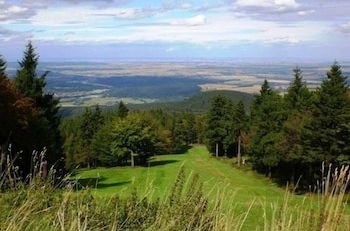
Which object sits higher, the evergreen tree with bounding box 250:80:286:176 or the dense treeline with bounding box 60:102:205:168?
the evergreen tree with bounding box 250:80:286:176

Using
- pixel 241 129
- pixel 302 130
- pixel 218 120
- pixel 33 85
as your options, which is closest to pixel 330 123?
pixel 302 130

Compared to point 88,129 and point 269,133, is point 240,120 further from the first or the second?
point 88,129

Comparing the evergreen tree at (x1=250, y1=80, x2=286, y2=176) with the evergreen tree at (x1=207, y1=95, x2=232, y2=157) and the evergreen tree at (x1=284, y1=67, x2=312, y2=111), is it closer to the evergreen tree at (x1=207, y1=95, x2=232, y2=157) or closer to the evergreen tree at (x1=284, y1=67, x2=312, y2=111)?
the evergreen tree at (x1=284, y1=67, x2=312, y2=111)

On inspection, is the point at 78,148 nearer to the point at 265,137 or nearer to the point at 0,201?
the point at 265,137

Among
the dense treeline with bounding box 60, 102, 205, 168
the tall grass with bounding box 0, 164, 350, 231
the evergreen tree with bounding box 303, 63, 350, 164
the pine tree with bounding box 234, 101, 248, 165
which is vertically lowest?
the dense treeline with bounding box 60, 102, 205, 168

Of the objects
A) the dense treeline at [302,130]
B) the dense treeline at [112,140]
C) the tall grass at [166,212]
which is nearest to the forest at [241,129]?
the dense treeline at [302,130]

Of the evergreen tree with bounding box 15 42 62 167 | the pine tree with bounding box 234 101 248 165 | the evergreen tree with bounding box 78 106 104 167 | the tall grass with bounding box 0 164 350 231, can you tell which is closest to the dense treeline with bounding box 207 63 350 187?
the pine tree with bounding box 234 101 248 165
